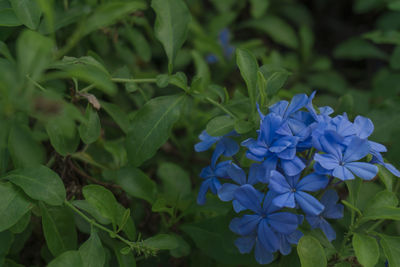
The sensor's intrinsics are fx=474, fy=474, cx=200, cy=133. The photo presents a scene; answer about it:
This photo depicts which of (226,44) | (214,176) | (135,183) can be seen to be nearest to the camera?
(214,176)

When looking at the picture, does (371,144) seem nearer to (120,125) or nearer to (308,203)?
(308,203)

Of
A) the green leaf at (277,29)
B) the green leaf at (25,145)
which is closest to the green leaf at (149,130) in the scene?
the green leaf at (25,145)

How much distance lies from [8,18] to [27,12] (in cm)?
7

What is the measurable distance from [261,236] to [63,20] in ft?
2.95

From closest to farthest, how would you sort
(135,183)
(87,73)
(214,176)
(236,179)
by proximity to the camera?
1. (87,73)
2. (236,179)
3. (214,176)
4. (135,183)

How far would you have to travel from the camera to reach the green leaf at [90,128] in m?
1.24

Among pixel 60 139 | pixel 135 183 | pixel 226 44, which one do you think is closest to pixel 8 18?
pixel 60 139

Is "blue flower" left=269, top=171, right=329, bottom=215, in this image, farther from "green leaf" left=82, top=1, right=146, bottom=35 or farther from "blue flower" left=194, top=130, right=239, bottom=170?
"green leaf" left=82, top=1, right=146, bottom=35

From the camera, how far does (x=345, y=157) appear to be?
44.6 inches

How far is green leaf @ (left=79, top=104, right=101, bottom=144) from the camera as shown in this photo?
1.24m

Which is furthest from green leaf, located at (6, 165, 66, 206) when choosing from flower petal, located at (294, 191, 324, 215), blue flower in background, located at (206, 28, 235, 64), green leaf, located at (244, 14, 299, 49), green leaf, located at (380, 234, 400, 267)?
green leaf, located at (244, 14, 299, 49)

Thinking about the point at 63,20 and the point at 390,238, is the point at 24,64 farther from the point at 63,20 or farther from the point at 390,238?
the point at 390,238

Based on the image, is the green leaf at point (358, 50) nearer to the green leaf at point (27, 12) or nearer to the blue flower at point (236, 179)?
the blue flower at point (236, 179)

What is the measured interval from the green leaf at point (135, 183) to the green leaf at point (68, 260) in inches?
11.7
